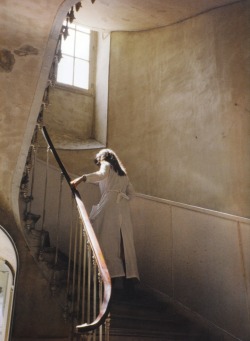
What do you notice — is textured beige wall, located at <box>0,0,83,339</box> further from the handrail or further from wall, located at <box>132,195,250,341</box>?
wall, located at <box>132,195,250,341</box>

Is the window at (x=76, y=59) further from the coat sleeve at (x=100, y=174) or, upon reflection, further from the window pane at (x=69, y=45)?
the coat sleeve at (x=100, y=174)

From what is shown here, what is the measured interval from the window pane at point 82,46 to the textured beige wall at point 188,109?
86 centimetres

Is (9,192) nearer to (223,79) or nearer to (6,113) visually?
(6,113)

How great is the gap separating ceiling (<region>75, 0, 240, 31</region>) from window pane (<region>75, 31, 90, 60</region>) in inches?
25.7

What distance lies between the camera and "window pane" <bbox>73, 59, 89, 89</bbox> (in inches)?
271

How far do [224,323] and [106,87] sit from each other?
13.8 ft

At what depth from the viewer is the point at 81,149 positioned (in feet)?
19.1

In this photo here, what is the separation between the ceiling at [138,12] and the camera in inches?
201

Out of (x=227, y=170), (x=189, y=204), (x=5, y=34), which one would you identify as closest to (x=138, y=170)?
(x=189, y=204)

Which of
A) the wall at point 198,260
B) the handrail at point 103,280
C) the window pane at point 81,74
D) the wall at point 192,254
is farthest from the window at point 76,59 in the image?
the handrail at point 103,280

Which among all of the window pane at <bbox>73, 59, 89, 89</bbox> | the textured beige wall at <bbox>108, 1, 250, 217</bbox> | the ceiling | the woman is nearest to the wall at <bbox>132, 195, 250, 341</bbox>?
the textured beige wall at <bbox>108, 1, 250, 217</bbox>

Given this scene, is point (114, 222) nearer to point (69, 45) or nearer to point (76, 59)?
point (76, 59)

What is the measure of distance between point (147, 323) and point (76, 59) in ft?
16.7

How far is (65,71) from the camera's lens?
6.83 meters
